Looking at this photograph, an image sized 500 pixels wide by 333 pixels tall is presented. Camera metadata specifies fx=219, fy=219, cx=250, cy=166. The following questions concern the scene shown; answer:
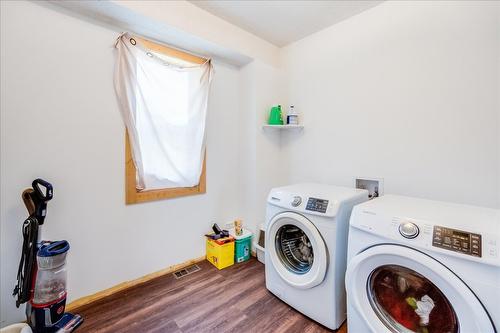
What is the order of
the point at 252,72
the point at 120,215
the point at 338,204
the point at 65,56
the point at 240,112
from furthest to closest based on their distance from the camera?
the point at 240,112 < the point at 252,72 < the point at 120,215 < the point at 65,56 < the point at 338,204

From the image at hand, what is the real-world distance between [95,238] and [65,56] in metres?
1.32

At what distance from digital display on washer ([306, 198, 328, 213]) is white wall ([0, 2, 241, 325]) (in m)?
1.27

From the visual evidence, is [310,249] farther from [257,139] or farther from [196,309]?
[257,139]

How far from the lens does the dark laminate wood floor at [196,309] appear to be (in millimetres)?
1425

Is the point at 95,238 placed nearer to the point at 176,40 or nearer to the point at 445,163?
the point at 176,40

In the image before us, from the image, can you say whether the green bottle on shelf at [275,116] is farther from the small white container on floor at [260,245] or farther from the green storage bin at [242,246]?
the green storage bin at [242,246]

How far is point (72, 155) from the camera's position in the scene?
1.55 m

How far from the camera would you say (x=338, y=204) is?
4.44 ft

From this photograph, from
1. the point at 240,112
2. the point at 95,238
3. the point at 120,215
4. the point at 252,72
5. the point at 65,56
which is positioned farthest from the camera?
the point at 240,112

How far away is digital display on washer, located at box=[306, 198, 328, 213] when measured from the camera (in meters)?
1.38

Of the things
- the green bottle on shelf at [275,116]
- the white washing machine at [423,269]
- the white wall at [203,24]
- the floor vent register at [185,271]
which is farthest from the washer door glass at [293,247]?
the white wall at [203,24]

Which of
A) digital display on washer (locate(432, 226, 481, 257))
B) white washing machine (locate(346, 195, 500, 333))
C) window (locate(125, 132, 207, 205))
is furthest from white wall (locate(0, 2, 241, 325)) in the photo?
digital display on washer (locate(432, 226, 481, 257))

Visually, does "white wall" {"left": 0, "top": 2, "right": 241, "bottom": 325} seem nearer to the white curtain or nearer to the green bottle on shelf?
the white curtain

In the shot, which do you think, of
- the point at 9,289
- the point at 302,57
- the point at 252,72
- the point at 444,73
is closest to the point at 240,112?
the point at 252,72
